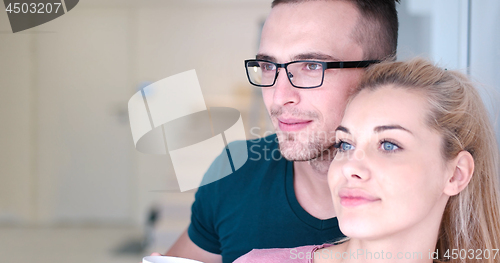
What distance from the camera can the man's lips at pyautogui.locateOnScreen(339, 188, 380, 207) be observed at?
2.29 feet

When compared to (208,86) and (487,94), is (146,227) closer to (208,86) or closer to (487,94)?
(208,86)

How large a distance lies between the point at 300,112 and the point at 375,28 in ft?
1.10

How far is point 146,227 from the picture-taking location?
7.96 ft

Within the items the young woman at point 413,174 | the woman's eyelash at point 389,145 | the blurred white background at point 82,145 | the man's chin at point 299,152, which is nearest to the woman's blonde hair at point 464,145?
the young woman at point 413,174

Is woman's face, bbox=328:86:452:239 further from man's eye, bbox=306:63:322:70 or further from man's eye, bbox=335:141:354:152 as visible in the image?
man's eye, bbox=306:63:322:70

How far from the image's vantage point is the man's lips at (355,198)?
0.70 meters

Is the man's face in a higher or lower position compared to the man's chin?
higher

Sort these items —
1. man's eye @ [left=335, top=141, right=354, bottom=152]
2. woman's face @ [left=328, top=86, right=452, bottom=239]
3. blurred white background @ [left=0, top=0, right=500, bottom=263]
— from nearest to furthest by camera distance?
woman's face @ [left=328, top=86, right=452, bottom=239] → man's eye @ [left=335, top=141, right=354, bottom=152] → blurred white background @ [left=0, top=0, right=500, bottom=263]

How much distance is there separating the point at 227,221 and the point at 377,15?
0.73 meters

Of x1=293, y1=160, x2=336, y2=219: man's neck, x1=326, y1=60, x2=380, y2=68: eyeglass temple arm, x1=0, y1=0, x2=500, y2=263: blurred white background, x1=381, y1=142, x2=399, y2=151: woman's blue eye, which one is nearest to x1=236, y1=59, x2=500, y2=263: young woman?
x1=381, y1=142, x2=399, y2=151: woman's blue eye

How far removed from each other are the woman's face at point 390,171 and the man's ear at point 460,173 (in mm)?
17

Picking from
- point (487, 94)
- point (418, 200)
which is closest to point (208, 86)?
point (487, 94)

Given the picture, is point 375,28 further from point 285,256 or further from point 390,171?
point 285,256

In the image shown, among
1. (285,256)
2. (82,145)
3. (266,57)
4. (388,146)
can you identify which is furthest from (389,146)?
(82,145)
